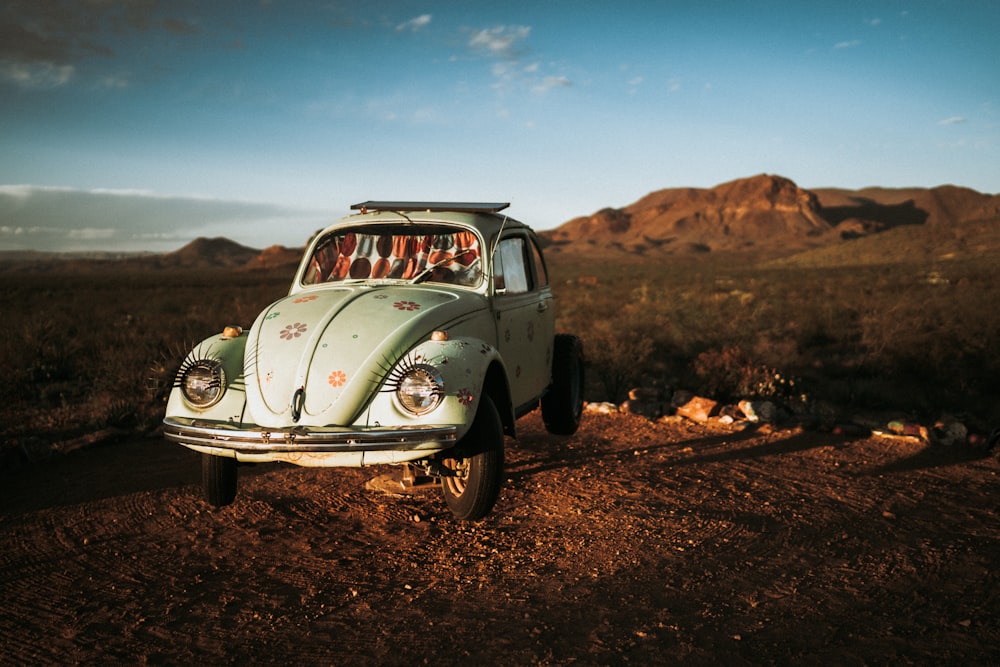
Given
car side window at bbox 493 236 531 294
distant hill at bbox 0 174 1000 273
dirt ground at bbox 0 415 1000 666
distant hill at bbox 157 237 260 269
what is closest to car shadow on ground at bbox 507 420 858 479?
dirt ground at bbox 0 415 1000 666

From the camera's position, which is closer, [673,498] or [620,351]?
[673,498]

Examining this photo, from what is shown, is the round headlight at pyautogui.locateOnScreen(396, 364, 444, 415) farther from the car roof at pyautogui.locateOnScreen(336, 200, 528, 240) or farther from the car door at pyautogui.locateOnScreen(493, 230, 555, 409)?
the car roof at pyautogui.locateOnScreen(336, 200, 528, 240)

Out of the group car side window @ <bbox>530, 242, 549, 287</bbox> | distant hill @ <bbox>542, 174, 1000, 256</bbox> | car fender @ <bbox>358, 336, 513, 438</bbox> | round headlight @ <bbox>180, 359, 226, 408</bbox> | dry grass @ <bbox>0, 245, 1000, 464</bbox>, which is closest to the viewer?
car fender @ <bbox>358, 336, 513, 438</bbox>

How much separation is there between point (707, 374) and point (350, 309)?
7.16 m

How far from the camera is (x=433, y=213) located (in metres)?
6.20

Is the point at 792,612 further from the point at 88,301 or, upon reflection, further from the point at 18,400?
the point at 88,301

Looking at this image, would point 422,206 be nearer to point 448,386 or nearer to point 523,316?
point 523,316

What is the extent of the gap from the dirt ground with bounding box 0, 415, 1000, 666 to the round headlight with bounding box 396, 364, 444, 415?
0.98m

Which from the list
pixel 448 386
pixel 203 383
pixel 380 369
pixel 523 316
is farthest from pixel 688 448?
pixel 203 383

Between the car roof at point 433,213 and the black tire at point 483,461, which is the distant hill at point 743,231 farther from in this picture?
the black tire at point 483,461

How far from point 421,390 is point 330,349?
27.3 inches

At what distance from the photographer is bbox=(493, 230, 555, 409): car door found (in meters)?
6.01

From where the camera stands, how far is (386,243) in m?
6.16

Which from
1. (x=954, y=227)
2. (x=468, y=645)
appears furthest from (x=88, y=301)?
(x=954, y=227)
